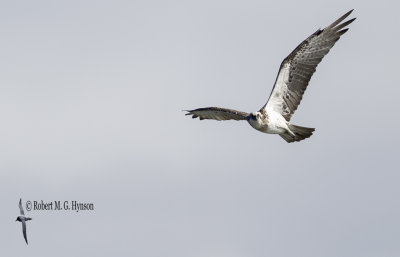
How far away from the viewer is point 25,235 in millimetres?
42031

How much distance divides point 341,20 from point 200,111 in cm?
564

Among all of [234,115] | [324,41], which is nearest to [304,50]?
[324,41]

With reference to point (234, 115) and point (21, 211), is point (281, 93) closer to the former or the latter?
point (234, 115)

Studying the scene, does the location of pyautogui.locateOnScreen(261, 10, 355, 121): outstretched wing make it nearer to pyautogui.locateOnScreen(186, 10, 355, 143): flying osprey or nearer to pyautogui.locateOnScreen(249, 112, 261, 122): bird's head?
pyautogui.locateOnScreen(186, 10, 355, 143): flying osprey

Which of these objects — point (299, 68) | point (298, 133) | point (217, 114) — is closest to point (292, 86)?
point (299, 68)

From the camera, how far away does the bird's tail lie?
33.3 meters

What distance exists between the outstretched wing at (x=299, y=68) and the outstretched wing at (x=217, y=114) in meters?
0.88

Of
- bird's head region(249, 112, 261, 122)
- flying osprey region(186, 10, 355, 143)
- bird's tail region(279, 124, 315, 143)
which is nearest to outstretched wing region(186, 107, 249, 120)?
flying osprey region(186, 10, 355, 143)

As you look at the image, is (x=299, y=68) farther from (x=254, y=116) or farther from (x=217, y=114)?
(x=217, y=114)

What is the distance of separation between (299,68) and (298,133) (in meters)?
1.90

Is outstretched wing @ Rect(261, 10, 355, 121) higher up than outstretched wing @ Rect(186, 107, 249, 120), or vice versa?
outstretched wing @ Rect(261, 10, 355, 121)

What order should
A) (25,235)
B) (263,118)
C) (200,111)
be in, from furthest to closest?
(25,235) → (200,111) → (263,118)

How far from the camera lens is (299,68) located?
3309 cm

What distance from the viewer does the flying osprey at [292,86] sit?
32.8 m
